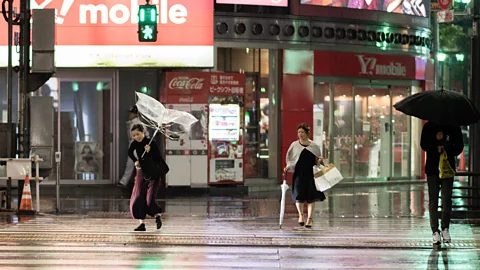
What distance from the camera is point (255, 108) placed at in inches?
950

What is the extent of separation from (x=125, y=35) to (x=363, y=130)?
792 centimetres

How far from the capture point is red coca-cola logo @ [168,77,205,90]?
22.0 m

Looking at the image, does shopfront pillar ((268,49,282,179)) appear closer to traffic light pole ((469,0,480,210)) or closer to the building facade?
the building facade

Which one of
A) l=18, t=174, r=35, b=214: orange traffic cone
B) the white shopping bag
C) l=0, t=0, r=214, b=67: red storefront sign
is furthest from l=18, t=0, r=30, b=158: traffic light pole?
the white shopping bag

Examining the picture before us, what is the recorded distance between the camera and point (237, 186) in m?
22.7

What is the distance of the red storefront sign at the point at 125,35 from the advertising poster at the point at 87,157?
84.4 inches

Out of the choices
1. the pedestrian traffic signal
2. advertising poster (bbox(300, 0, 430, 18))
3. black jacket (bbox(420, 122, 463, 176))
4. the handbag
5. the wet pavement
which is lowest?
the wet pavement

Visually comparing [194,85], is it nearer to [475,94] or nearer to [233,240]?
[475,94]

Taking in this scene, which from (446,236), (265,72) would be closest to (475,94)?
(446,236)

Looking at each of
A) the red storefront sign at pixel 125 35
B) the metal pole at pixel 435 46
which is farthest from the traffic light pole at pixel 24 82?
the metal pole at pixel 435 46

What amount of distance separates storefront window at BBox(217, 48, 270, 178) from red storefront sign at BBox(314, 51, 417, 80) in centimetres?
166

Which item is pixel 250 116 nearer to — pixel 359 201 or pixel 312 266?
pixel 359 201

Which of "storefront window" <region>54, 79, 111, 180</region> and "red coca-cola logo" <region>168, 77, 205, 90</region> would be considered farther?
"storefront window" <region>54, 79, 111, 180</region>

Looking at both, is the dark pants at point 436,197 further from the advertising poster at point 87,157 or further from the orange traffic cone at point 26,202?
the advertising poster at point 87,157
